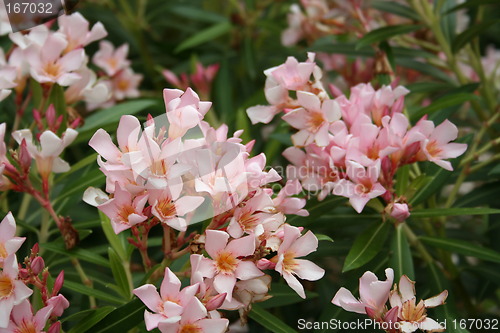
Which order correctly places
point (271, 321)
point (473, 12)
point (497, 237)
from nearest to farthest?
point (271, 321)
point (497, 237)
point (473, 12)

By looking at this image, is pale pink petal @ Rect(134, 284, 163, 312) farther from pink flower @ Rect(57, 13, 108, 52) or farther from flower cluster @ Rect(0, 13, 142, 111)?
pink flower @ Rect(57, 13, 108, 52)

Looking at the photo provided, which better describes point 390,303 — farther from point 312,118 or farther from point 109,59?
A: point 109,59

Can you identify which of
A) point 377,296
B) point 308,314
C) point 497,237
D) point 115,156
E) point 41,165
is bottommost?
point 308,314

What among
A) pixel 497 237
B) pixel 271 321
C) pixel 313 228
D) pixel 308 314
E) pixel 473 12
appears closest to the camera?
pixel 271 321

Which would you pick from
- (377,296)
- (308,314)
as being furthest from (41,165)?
(308,314)

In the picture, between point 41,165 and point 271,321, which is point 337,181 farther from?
point 41,165

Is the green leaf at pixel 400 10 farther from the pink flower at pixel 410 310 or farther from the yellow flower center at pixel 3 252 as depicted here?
the yellow flower center at pixel 3 252
